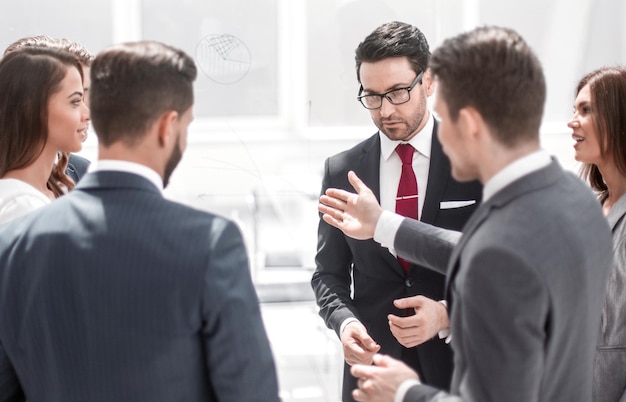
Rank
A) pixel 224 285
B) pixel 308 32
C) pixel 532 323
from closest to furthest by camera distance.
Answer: pixel 532 323 → pixel 224 285 → pixel 308 32

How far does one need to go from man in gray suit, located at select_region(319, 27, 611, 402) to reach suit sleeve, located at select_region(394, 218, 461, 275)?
0.47m

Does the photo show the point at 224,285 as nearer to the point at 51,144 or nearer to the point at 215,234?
the point at 215,234

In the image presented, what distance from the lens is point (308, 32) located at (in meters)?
3.75

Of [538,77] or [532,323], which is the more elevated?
[538,77]

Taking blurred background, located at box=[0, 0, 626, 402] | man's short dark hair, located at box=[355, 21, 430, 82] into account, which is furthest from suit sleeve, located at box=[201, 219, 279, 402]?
blurred background, located at box=[0, 0, 626, 402]

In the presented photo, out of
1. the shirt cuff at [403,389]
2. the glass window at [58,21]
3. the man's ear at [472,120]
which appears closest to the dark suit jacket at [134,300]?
the shirt cuff at [403,389]

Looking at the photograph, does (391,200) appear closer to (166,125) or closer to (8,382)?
(166,125)

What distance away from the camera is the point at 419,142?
2.22 meters

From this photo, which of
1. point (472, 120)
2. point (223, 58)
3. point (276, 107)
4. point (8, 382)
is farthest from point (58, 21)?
Result: point (472, 120)

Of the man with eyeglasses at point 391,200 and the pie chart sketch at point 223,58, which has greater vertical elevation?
the pie chart sketch at point 223,58

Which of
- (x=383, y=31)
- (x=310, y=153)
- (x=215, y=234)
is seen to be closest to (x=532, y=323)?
(x=215, y=234)

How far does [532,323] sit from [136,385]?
71 cm

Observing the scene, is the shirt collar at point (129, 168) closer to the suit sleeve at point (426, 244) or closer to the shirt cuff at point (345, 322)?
the suit sleeve at point (426, 244)

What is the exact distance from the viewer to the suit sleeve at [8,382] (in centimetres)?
143
